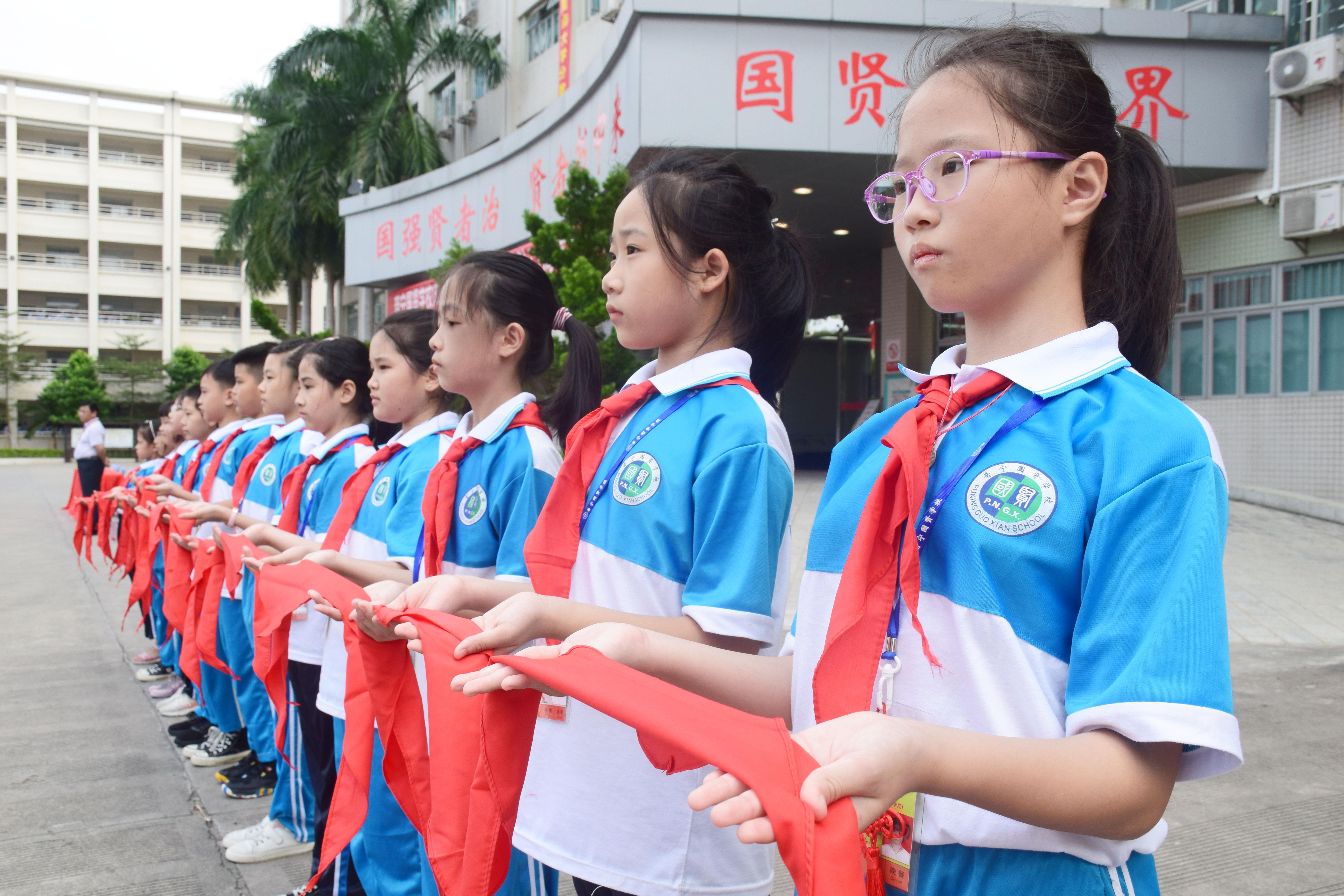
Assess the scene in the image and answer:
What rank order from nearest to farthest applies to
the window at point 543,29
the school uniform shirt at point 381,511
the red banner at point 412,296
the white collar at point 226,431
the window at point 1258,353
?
the school uniform shirt at point 381,511
the white collar at point 226,431
the window at point 1258,353
the red banner at point 412,296
the window at point 543,29

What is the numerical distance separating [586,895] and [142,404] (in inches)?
1748

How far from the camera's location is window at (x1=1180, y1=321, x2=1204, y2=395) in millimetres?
11367

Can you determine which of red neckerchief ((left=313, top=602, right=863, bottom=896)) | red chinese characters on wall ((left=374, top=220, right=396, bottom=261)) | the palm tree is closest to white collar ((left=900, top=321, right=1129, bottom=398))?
red neckerchief ((left=313, top=602, right=863, bottom=896))

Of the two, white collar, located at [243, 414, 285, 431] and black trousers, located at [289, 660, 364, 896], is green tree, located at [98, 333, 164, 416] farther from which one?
black trousers, located at [289, 660, 364, 896]

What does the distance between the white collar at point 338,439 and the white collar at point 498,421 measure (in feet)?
3.33

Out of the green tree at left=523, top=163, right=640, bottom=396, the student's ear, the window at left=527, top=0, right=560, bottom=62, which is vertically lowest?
the student's ear

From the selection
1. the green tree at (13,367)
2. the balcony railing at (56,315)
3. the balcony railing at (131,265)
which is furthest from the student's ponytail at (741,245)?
the balcony railing at (131,265)

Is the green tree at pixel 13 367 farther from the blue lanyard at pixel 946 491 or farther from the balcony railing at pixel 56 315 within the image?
the blue lanyard at pixel 946 491

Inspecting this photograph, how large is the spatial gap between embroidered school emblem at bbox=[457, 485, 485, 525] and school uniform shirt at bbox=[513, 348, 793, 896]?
0.54 m

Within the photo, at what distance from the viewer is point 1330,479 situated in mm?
10000

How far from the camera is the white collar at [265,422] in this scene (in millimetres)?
4305

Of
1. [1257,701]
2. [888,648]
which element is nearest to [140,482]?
[888,648]

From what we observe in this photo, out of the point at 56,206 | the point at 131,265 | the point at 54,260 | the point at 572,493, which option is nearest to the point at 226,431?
the point at 572,493

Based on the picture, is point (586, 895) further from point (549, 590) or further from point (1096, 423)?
point (1096, 423)
